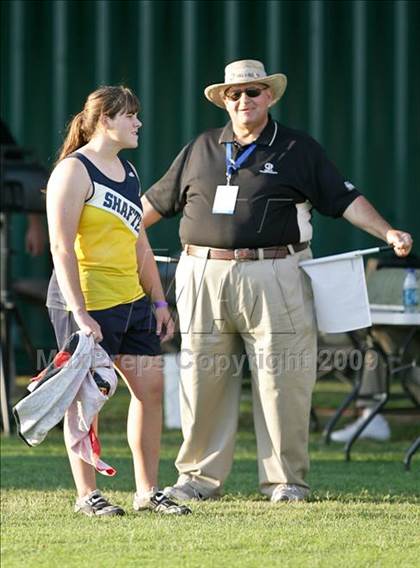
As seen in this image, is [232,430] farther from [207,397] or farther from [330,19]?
[330,19]

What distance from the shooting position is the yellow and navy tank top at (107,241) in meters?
5.43

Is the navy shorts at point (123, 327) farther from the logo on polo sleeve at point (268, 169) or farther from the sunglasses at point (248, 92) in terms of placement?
the sunglasses at point (248, 92)

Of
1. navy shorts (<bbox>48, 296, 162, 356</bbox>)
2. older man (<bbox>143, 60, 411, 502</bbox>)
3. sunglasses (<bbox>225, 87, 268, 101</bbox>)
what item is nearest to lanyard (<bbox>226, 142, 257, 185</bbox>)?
older man (<bbox>143, 60, 411, 502</bbox>)

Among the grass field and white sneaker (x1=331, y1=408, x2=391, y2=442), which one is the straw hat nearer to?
the grass field

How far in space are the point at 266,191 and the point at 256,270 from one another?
0.33 metres

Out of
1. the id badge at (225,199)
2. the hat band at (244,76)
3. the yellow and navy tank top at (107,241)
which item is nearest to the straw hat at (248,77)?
the hat band at (244,76)

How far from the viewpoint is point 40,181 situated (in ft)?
29.3

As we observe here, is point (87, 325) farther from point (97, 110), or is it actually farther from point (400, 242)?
point (400, 242)

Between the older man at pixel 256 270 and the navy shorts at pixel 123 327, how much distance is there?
66cm

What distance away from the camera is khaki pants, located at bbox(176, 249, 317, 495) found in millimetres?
6215

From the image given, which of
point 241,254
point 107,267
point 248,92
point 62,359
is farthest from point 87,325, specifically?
point 248,92

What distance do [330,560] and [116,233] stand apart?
4.95 feet

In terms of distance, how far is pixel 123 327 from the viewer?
550 cm

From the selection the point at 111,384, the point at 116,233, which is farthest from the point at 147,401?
the point at 116,233
